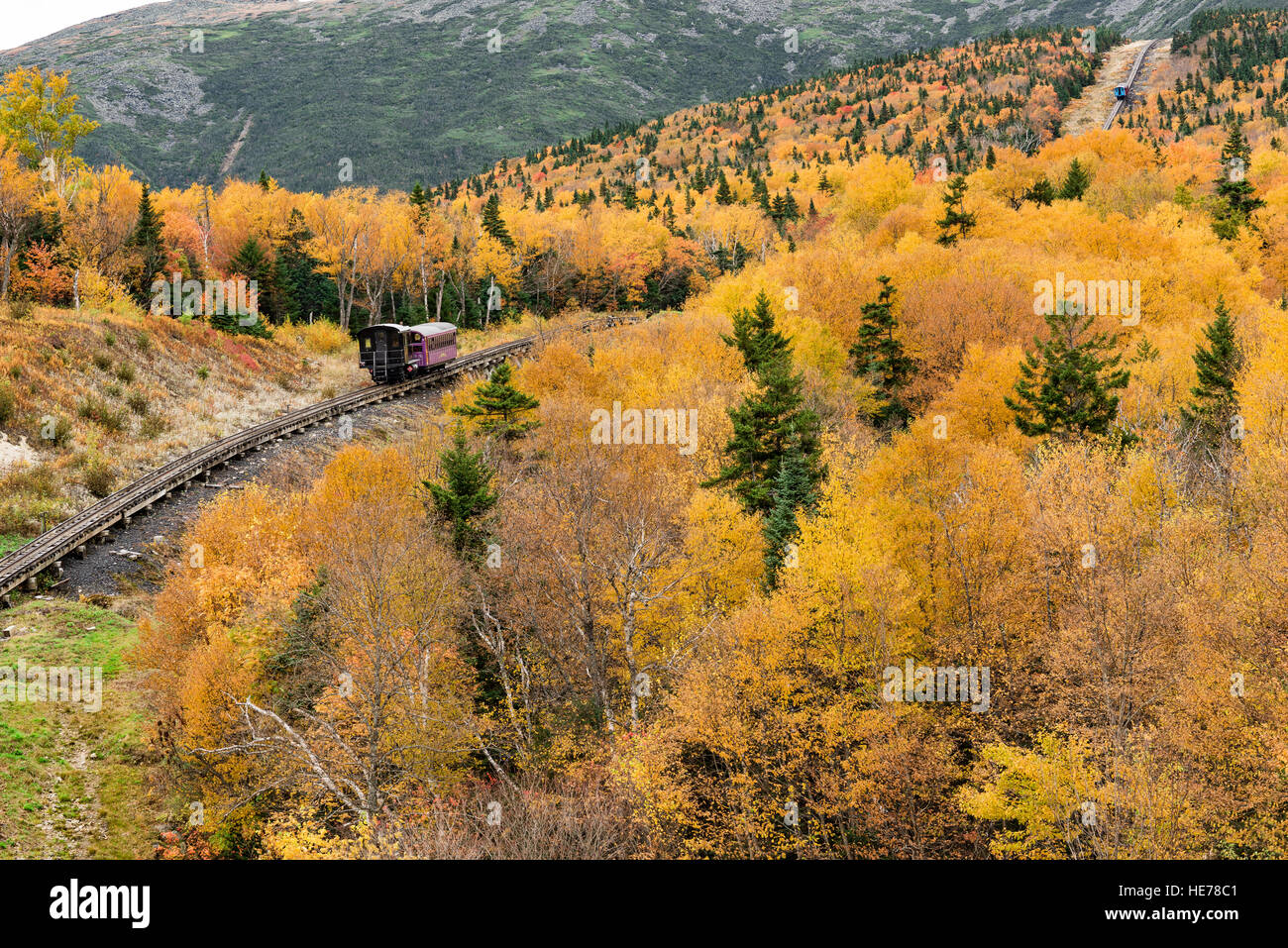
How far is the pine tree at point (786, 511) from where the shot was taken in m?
39.6

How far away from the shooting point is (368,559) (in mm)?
33469

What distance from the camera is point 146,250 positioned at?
66188 mm

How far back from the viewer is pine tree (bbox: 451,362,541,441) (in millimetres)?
49219

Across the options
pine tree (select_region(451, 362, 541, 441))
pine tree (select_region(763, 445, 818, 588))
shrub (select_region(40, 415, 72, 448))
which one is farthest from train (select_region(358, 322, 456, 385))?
pine tree (select_region(763, 445, 818, 588))

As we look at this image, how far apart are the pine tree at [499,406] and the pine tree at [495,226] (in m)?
49.3

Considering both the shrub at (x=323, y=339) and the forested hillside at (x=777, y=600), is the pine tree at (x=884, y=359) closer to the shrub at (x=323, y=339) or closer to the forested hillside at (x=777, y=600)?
the forested hillside at (x=777, y=600)

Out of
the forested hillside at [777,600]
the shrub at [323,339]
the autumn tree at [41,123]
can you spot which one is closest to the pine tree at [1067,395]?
the forested hillside at [777,600]

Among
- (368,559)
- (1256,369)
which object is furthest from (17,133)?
(1256,369)

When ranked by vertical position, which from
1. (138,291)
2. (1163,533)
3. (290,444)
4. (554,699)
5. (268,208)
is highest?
(268,208)

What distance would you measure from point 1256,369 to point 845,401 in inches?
925

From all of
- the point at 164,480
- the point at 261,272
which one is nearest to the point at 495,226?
the point at 261,272

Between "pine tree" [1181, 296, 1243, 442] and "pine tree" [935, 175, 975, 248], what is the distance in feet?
114
